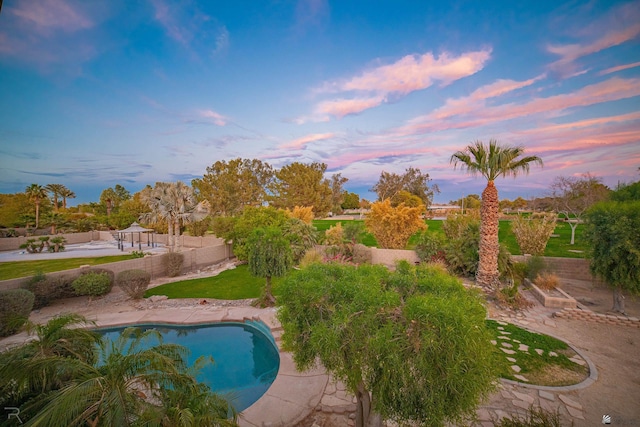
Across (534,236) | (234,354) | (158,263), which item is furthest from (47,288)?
(534,236)

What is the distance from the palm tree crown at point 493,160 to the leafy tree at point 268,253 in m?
8.91

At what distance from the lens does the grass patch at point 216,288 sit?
1344 cm

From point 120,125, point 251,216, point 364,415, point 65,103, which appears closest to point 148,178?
point 120,125

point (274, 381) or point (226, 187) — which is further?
point (226, 187)

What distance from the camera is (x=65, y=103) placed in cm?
1054

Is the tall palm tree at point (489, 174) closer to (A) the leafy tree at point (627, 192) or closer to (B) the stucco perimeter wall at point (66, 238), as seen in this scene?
(A) the leafy tree at point (627, 192)

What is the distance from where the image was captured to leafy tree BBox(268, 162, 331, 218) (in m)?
43.6

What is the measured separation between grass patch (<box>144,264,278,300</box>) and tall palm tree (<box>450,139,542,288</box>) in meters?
9.94

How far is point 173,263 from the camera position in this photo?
16.9 m

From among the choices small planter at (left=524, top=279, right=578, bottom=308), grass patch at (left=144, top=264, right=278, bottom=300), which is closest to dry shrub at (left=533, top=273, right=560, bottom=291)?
small planter at (left=524, top=279, right=578, bottom=308)

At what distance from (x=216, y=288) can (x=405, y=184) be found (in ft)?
178

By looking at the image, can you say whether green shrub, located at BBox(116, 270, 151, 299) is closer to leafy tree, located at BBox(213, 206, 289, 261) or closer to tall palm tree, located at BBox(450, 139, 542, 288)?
leafy tree, located at BBox(213, 206, 289, 261)

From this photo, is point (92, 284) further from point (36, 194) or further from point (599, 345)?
point (36, 194)

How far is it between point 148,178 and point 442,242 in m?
25.6
